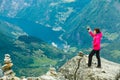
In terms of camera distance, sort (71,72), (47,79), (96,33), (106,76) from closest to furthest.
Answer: (47,79) → (106,76) → (96,33) → (71,72)

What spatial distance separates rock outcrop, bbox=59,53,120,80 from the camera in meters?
44.8

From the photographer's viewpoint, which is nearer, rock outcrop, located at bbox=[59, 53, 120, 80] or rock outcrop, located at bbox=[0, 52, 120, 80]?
rock outcrop, located at bbox=[0, 52, 120, 80]

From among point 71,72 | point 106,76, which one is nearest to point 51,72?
point 71,72

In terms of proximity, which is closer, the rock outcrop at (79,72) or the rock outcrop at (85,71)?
the rock outcrop at (79,72)

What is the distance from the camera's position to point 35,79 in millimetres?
42281

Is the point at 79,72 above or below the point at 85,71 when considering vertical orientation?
above

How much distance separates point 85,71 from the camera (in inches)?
1884

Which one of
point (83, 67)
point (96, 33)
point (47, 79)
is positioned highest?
point (96, 33)

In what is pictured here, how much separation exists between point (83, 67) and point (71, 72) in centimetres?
177

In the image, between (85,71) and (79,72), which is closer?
(85,71)

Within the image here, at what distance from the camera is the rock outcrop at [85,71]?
147ft

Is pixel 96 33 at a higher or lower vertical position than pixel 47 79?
higher

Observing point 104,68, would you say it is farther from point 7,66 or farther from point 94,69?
point 7,66

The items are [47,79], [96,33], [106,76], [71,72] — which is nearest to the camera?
[47,79]
